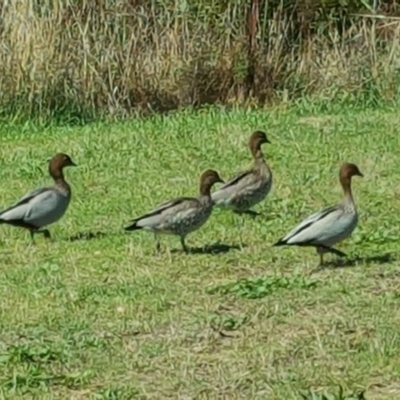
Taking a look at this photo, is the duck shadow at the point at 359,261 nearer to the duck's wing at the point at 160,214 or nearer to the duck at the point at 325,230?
the duck at the point at 325,230

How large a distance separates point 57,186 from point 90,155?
274 centimetres

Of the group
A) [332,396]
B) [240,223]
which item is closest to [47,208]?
[240,223]

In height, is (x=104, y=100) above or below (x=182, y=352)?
below

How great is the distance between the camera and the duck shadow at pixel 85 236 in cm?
1000

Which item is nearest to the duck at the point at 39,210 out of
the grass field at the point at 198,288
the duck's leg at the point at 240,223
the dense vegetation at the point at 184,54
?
the grass field at the point at 198,288

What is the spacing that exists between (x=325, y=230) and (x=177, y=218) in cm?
106

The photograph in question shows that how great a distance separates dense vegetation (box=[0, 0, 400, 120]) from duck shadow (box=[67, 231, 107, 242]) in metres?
5.11

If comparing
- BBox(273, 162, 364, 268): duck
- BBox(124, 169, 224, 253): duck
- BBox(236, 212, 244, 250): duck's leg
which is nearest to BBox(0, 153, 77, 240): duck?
BBox(124, 169, 224, 253): duck

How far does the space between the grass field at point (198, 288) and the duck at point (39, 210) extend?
153mm

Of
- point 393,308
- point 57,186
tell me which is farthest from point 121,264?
point 393,308

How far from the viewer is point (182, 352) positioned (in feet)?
24.0

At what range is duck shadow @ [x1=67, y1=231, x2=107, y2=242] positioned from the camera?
10000 millimetres

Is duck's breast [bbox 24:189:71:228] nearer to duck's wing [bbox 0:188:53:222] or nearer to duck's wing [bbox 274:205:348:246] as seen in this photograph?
duck's wing [bbox 0:188:53:222]

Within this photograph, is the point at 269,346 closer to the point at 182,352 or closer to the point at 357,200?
the point at 182,352
